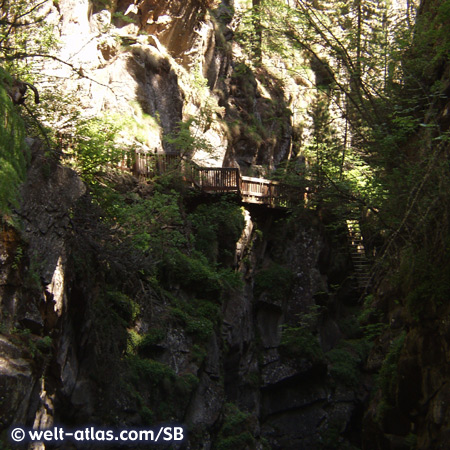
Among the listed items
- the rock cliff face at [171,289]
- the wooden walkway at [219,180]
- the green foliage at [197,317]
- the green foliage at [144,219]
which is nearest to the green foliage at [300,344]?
the rock cliff face at [171,289]

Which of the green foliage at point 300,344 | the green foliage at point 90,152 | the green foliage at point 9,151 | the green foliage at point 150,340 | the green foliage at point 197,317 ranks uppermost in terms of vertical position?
the green foliage at point 90,152

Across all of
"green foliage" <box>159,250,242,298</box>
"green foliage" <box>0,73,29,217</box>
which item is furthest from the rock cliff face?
"green foliage" <box>0,73,29,217</box>

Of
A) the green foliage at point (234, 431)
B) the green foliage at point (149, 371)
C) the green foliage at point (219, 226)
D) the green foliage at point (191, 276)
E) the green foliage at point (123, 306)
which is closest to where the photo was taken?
the green foliage at point (149, 371)

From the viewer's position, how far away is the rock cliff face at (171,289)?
7.39 metres

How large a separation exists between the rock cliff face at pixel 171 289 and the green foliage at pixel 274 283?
7cm

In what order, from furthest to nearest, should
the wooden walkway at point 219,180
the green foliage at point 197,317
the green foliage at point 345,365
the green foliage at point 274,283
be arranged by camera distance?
the green foliage at point 274,283 < the green foliage at point 345,365 < the wooden walkway at point 219,180 < the green foliage at point 197,317

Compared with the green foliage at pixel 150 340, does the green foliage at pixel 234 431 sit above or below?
below

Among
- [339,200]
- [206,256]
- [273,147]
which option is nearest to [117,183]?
[206,256]

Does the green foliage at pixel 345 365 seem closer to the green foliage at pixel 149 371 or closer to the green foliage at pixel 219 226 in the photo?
the green foliage at pixel 219 226

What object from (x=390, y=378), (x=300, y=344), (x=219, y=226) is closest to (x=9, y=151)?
(x=390, y=378)

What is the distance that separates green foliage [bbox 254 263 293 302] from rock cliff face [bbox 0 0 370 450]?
69 mm

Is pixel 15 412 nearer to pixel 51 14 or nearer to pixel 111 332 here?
pixel 111 332

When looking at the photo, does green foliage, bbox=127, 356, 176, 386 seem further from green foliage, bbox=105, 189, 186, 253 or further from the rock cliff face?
green foliage, bbox=105, 189, 186, 253

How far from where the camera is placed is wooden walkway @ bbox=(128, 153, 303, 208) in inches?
627
